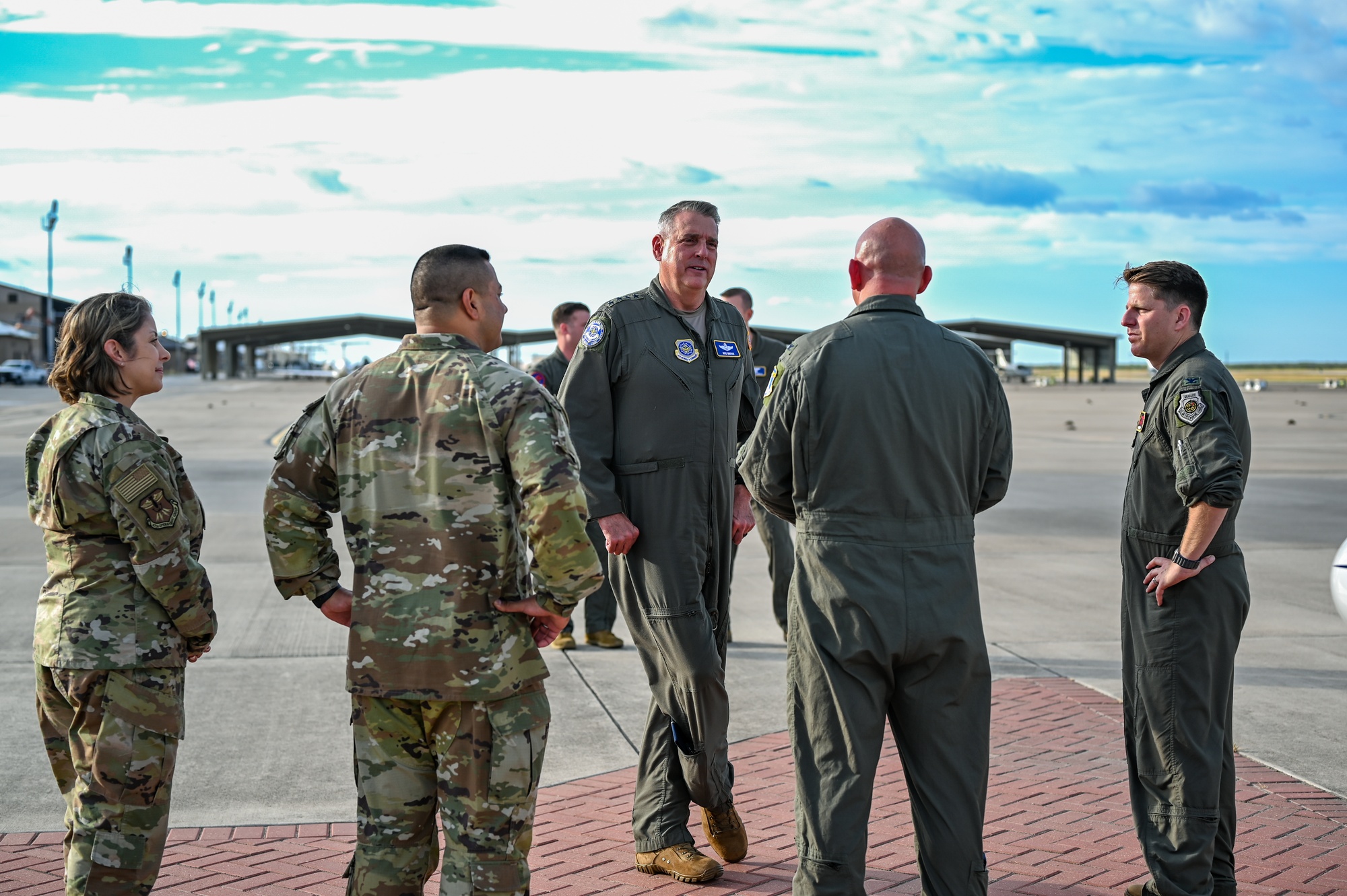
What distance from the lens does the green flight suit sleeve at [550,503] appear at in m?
2.67

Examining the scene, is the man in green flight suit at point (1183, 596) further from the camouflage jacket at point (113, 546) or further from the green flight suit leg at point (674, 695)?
the camouflage jacket at point (113, 546)

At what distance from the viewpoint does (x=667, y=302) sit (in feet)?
13.4

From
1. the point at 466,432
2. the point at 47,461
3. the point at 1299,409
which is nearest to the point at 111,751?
the point at 47,461

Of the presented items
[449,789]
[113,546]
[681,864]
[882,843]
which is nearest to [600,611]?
[882,843]

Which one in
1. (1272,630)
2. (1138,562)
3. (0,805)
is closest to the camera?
(1138,562)

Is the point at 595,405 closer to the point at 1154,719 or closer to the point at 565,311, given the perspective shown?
the point at 1154,719

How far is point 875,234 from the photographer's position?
10.7 ft

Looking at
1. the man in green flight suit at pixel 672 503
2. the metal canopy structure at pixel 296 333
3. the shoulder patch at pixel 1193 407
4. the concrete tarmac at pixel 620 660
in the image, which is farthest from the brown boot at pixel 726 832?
the metal canopy structure at pixel 296 333

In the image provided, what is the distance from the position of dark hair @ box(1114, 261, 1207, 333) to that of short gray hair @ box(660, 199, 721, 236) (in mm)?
1453

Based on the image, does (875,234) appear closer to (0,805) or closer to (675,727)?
(675,727)

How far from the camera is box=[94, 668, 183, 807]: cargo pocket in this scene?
117 inches

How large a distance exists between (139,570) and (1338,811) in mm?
4342

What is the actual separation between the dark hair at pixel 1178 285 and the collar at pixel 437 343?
2202 millimetres

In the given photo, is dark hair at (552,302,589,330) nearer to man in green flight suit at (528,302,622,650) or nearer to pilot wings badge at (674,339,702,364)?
man in green flight suit at (528,302,622,650)
